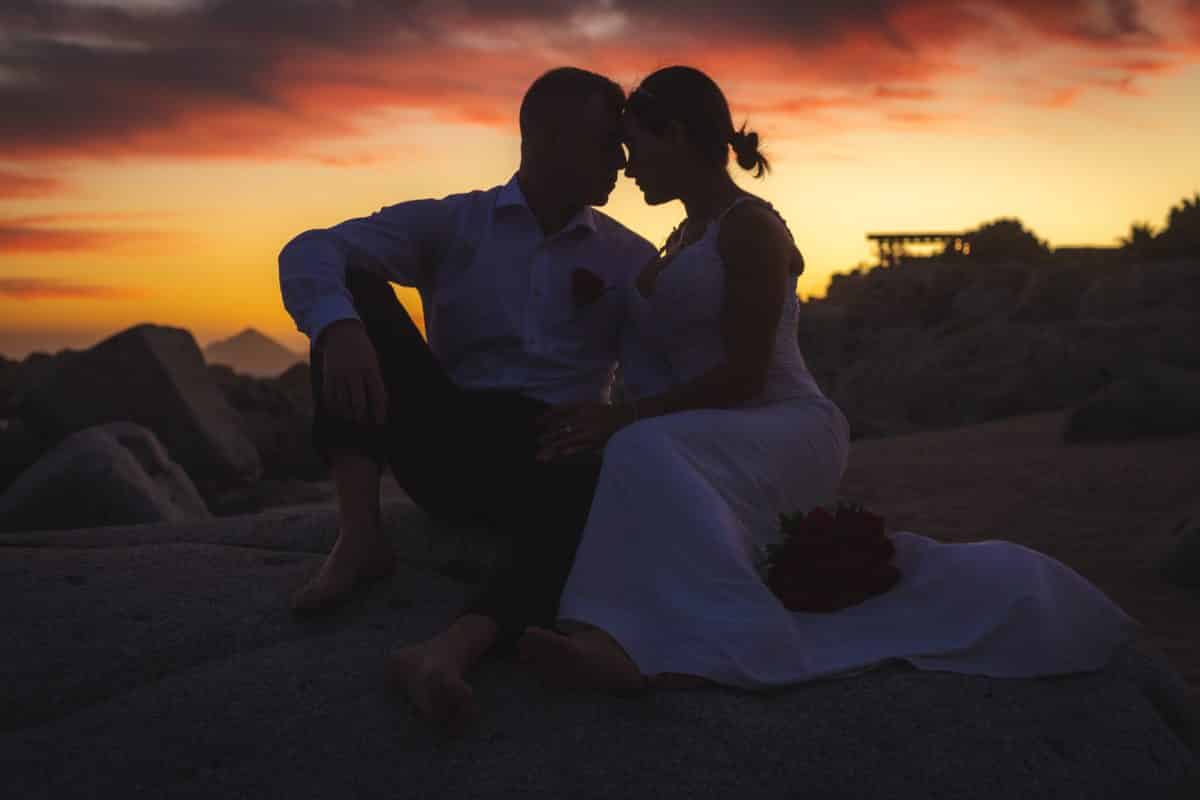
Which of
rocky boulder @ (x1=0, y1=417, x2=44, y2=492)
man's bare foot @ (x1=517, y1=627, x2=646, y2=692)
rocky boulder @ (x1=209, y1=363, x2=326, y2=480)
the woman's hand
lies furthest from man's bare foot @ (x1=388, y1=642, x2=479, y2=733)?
rocky boulder @ (x1=0, y1=417, x2=44, y2=492)

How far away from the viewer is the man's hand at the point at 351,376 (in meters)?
3.54

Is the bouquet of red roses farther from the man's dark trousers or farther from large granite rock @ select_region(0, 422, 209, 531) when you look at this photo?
large granite rock @ select_region(0, 422, 209, 531)

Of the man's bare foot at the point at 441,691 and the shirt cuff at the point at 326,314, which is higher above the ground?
the shirt cuff at the point at 326,314

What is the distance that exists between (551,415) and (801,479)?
89cm

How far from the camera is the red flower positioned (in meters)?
4.34

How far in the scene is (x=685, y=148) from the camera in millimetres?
4043

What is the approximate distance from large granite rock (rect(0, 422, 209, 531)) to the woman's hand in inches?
181

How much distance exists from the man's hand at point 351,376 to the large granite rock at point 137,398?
915 centimetres

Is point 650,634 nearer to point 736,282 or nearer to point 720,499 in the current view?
point 720,499

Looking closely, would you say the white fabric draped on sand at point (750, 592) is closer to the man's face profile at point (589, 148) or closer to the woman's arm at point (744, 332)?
the woman's arm at point (744, 332)

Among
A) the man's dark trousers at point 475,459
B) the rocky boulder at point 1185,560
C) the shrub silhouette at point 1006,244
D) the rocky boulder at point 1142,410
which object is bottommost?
the rocky boulder at point 1185,560

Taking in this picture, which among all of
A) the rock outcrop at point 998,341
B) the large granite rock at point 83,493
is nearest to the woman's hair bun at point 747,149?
the large granite rock at point 83,493

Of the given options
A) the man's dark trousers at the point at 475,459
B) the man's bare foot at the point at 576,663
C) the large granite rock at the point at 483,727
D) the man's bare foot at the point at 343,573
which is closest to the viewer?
the large granite rock at the point at 483,727

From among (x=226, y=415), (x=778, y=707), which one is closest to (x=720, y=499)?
(x=778, y=707)
